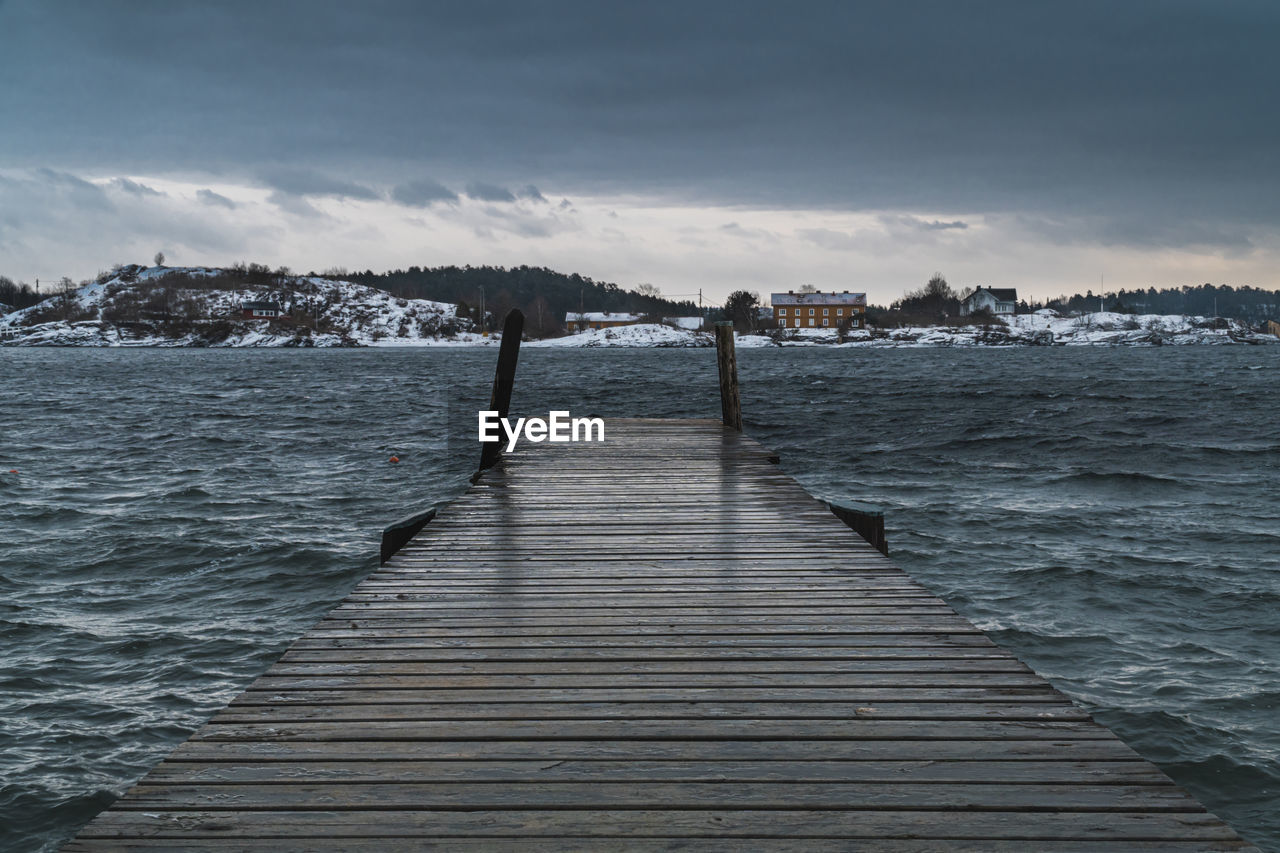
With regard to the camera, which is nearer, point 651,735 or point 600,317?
point 651,735

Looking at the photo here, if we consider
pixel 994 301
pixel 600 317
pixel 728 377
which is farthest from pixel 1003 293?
pixel 728 377

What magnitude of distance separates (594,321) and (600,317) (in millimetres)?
3037

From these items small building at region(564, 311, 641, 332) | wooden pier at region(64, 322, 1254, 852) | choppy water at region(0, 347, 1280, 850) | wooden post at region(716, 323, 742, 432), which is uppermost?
small building at region(564, 311, 641, 332)

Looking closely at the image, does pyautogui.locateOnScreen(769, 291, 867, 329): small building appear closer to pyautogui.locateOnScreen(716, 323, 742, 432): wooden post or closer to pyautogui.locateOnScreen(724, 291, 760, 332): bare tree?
pyautogui.locateOnScreen(724, 291, 760, 332): bare tree

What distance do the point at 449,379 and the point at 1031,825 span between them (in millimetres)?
57654

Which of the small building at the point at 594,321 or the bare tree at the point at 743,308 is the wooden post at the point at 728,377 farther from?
the small building at the point at 594,321

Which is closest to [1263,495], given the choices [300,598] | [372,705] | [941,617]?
[941,617]

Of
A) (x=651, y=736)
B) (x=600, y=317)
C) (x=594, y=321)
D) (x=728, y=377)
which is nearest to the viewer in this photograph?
(x=651, y=736)

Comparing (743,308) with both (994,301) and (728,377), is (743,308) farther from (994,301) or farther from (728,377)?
(728,377)

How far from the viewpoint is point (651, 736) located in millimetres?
3514

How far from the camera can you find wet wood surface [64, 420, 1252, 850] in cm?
286

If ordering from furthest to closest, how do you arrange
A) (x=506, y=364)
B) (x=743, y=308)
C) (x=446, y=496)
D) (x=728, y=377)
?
(x=743, y=308) < (x=728, y=377) < (x=446, y=496) < (x=506, y=364)

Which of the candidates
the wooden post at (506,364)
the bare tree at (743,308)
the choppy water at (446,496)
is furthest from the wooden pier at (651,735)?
the bare tree at (743,308)

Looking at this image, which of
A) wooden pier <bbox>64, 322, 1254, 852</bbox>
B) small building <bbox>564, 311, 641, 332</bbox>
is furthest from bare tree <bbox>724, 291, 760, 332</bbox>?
wooden pier <bbox>64, 322, 1254, 852</bbox>
